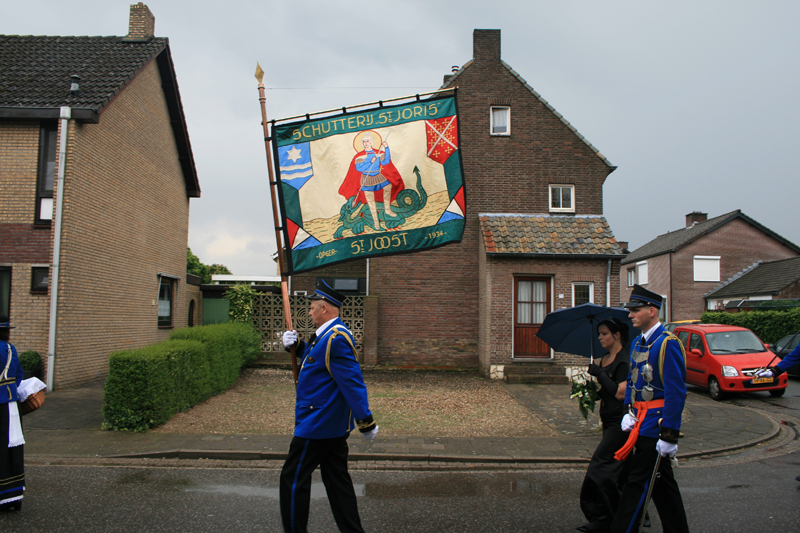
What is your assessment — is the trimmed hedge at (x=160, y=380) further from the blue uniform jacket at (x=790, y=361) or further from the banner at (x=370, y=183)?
the blue uniform jacket at (x=790, y=361)

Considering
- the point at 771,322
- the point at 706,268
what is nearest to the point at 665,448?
the point at 771,322

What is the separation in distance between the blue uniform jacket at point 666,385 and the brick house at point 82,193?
11.3m

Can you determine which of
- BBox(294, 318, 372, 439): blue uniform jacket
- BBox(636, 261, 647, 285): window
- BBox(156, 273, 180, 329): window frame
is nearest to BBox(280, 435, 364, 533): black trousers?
BBox(294, 318, 372, 439): blue uniform jacket

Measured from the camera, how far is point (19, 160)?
11.9 m

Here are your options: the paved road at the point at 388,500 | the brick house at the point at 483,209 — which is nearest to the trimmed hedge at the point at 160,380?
the paved road at the point at 388,500

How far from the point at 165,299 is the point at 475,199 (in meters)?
10.5

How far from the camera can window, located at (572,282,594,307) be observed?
561 inches

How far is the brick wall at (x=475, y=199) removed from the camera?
15.6 m

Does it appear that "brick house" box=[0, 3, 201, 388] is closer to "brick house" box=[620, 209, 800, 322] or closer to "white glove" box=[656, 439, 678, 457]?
"white glove" box=[656, 439, 678, 457]

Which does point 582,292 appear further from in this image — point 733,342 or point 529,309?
point 733,342

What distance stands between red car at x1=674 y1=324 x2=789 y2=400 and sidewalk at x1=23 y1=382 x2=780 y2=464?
2.67 metres

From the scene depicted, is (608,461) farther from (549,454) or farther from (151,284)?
(151,284)

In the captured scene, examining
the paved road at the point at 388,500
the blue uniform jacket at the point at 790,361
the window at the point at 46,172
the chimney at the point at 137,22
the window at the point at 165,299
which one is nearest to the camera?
the paved road at the point at 388,500

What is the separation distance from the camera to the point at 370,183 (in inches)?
229
